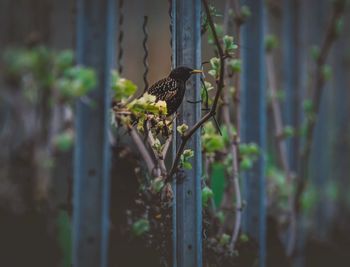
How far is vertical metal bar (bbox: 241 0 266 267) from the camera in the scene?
273 cm

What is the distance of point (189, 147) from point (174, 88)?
0.54 feet

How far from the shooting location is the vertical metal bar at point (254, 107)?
2727 millimetres

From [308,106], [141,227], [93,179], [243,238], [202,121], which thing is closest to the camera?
[202,121]

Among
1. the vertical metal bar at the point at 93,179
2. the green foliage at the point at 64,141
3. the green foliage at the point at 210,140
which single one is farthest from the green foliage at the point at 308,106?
the vertical metal bar at the point at 93,179

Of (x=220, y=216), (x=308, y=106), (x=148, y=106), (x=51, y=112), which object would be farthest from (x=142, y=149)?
(x=308, y=106)

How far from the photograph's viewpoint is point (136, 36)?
10.4ft

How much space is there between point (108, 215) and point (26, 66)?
5.21 ft

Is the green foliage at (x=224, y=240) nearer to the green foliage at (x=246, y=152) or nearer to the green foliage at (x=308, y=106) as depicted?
the green foliage at (x=246, y=152)

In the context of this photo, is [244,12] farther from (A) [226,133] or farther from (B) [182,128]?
(B) [182,128]

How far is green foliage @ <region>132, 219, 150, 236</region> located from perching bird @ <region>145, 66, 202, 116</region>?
1.46 feet

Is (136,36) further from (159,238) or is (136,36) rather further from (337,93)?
(337,93)

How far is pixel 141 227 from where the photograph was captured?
1.96 metres

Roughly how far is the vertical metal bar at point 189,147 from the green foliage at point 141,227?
1.04 ft

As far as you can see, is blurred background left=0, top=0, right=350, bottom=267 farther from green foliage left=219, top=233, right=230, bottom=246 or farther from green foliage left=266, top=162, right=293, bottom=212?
green foliage left=219, top=233, right=230, bottom=246
